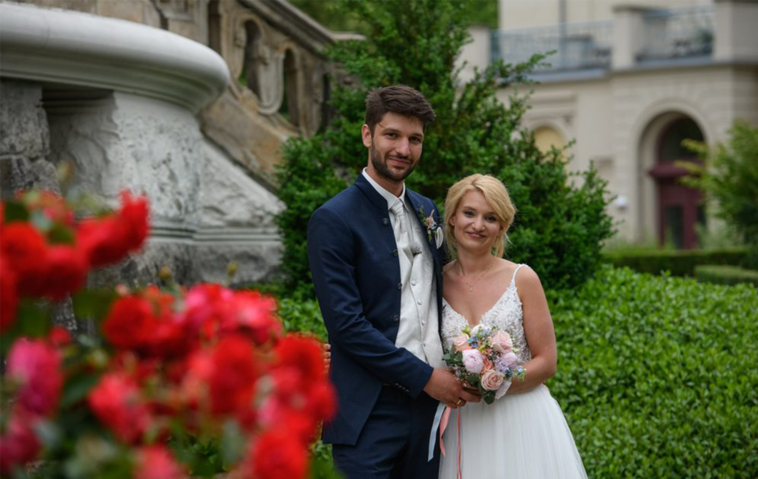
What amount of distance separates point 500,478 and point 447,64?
3.56 meters

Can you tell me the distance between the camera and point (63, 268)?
1467 millimetres

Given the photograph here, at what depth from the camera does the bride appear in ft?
13.2

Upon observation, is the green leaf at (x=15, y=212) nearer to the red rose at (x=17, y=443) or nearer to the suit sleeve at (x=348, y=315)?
the red rose at (x=17, y=443)

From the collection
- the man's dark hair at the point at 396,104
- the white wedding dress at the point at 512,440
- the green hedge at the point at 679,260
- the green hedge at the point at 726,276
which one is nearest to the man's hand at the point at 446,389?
the white wedding dress at the point at 512,440

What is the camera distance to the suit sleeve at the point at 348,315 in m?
3.57

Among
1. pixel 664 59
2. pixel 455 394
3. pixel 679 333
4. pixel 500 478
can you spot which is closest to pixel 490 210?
pixel 455 394

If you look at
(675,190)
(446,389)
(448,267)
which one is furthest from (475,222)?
(675,190)

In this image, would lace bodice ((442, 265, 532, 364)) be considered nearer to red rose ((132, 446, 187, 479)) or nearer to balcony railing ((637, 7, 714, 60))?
red rose ((132, 446, 187, 479))

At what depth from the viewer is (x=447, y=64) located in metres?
7.07

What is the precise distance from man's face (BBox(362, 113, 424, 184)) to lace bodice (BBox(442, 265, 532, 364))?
0.55 metres

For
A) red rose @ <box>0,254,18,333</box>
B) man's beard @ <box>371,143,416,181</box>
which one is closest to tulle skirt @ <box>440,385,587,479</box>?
man's beard @ <box>371,143,416,181</box>

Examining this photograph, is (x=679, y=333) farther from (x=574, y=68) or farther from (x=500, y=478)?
(x=574, y=68)

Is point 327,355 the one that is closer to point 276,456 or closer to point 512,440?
point 512,440

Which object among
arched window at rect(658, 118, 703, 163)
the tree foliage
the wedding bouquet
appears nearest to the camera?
the wedding bouquet
